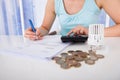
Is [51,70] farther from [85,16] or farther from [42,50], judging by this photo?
[85,16]

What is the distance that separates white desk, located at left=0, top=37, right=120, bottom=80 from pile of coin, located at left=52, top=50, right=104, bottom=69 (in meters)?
0.02

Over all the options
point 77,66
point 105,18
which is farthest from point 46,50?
point 105,18

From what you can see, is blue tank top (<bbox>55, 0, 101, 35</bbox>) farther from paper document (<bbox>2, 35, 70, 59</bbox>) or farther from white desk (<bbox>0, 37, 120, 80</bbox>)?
white desk (<bbox>0, 37, 120, 80</bbox>)

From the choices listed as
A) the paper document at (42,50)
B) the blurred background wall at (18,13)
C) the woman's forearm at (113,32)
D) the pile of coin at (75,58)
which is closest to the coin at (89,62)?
the pile of coin at (75,58)

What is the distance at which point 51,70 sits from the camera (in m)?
0.53

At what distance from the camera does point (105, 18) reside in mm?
2027

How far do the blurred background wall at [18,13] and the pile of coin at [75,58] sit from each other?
1531mm

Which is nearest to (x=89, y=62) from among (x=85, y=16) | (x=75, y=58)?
(x=75, y=58)

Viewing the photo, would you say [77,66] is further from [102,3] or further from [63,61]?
[102,3]

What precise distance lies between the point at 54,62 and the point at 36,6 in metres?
1.63

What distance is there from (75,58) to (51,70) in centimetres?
12

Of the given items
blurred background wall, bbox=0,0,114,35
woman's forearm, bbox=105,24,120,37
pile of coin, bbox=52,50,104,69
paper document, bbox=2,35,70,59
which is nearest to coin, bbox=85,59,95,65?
pile of coin, bbox=52,50,104,69

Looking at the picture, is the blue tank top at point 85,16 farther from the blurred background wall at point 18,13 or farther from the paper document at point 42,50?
the blurred background wall at point 18,13

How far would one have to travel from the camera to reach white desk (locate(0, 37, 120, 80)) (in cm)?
48
